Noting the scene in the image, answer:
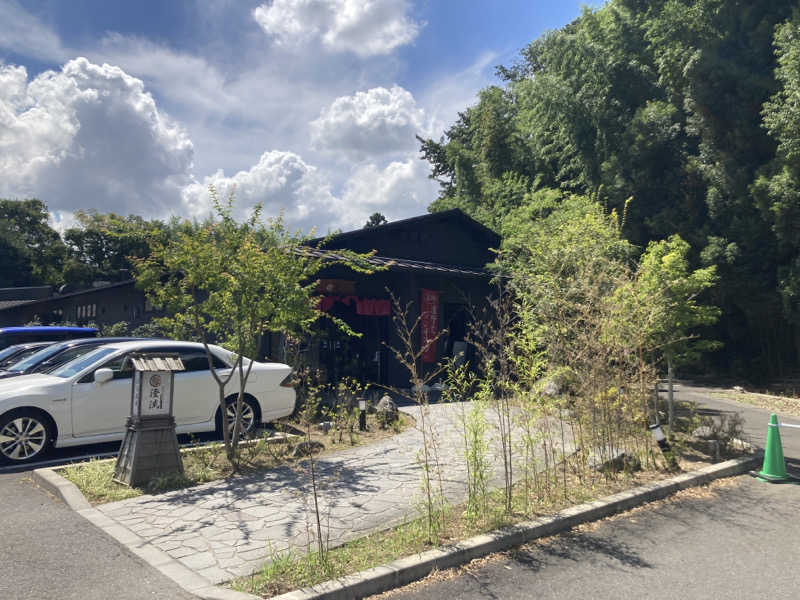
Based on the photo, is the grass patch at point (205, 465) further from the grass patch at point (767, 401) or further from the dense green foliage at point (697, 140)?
the grass patch at point (767, 401)

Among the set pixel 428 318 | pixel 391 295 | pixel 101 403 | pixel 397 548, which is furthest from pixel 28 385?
pixel 428 318

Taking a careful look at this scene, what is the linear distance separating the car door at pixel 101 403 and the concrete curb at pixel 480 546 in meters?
4.96

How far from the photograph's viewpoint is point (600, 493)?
6.18 meters

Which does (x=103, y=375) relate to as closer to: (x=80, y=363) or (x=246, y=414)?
(x=80, y=363)

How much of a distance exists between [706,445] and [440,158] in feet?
121

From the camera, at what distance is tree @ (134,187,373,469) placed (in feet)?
23.0

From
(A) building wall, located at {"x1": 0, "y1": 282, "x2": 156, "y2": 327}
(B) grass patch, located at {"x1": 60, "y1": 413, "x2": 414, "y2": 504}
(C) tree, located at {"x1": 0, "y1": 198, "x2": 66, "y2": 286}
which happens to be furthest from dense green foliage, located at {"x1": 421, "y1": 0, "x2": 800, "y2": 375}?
(C) tree, located at {"x1": 0, "y1": 198, "x2": 66, "y2": 286}

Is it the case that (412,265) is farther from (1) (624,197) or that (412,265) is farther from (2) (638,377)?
(1) (624,197)

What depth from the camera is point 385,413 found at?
33.2 feet

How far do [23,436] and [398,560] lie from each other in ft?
18.4

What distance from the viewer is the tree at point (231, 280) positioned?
23.0ft

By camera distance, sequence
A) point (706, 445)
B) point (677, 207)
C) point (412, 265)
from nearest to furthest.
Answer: point (706, 445) < point (412, 265) < point (677, 207)

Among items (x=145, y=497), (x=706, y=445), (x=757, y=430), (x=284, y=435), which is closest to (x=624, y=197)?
(x=757, y=430)

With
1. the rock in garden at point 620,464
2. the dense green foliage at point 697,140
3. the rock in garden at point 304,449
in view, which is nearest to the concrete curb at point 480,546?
the rock in garden at point 620,464
